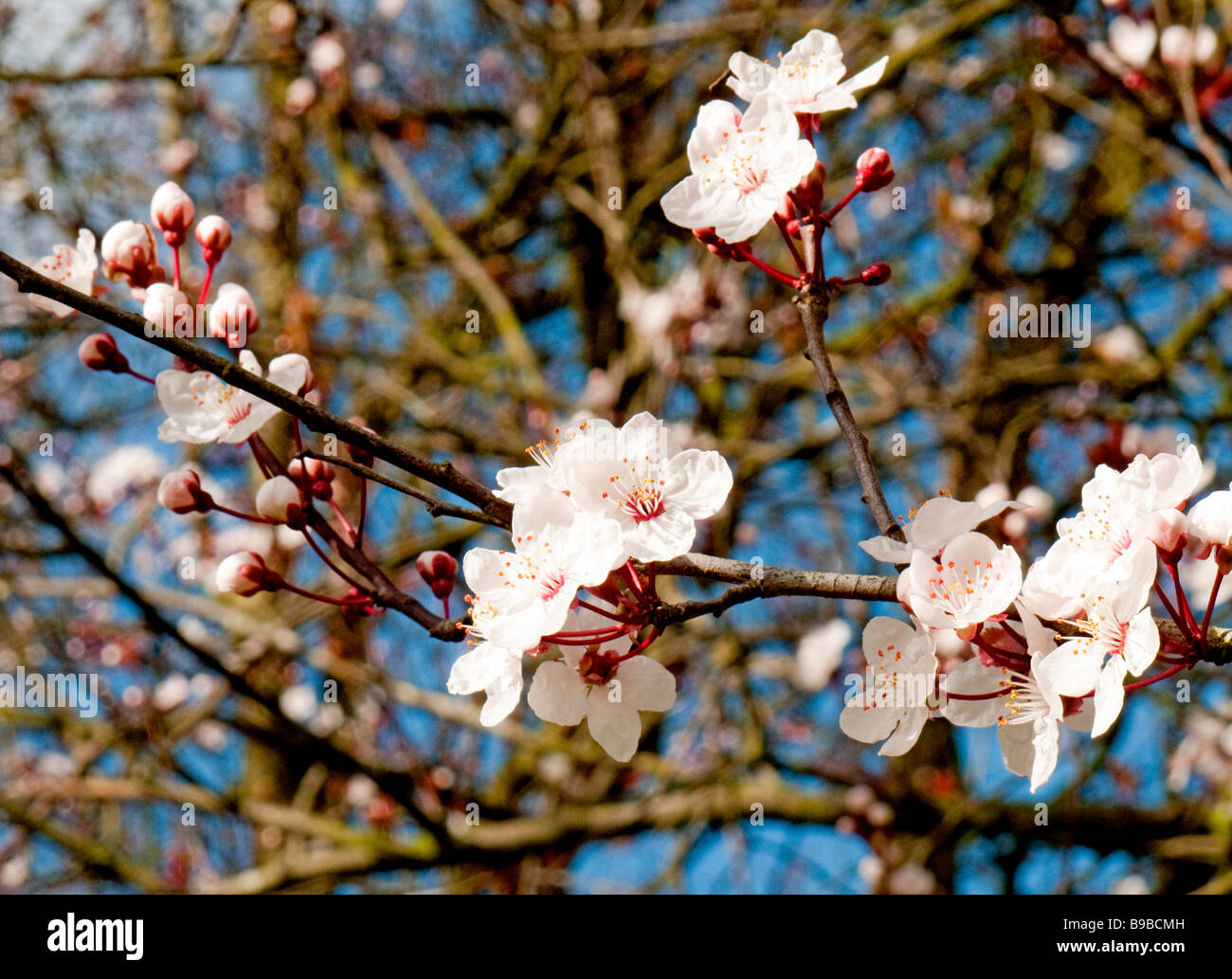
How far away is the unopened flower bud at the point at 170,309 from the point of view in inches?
39.1

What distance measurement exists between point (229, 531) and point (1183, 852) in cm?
353

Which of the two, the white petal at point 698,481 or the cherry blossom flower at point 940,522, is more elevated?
the white petal at point 698,481

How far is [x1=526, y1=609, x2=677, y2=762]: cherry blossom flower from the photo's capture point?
Answer: 40.9 inches

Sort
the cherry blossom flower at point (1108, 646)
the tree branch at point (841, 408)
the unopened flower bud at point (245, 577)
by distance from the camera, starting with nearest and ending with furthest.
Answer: the cherry blossom flower at point (1108, 646) → the tree branch at point (841, 408) → the unopened flower bud at point (245, 577)

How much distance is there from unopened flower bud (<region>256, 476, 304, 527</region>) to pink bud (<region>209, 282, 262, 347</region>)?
142 mm

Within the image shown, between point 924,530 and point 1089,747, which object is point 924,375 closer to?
point 1089,747

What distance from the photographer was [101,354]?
118 cm

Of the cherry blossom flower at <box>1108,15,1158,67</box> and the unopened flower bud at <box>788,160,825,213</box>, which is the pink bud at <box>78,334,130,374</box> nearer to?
the unopened flower bud at <box>788,160,825,213</box>

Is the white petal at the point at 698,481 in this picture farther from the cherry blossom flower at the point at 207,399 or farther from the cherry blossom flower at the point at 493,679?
the cherry blossom flower at the point at 207,399

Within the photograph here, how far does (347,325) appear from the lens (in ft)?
15.6

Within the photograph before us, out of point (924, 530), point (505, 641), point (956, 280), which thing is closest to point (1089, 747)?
point (956, 280)

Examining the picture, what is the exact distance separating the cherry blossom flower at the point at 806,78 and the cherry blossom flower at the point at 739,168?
21mm
